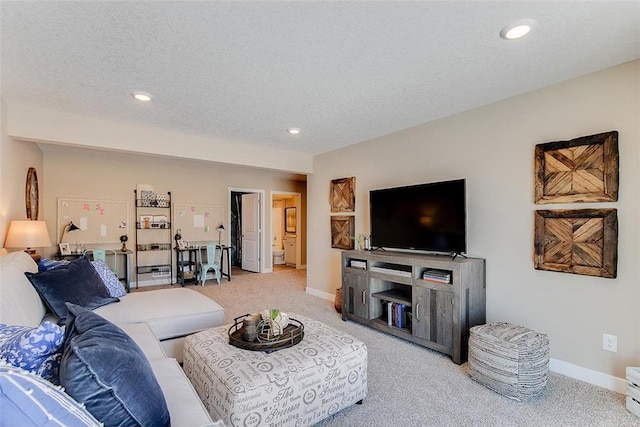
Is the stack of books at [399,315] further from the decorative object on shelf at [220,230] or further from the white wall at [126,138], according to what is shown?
the decorative object on shelf at [220,230]

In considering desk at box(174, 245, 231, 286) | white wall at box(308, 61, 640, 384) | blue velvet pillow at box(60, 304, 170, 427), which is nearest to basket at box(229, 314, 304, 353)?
blue velvet pillow at box(60, 304, 170, 427)

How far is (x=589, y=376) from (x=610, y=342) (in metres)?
0.32

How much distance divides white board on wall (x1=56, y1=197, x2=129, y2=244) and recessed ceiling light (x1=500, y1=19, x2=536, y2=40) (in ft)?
19.8

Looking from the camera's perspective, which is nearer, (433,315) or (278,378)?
(278,378)

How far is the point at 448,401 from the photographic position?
6.98ft

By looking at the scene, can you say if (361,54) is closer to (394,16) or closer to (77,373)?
(394,16)

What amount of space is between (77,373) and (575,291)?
3139 millimetres

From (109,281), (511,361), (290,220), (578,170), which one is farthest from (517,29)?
(290,220)

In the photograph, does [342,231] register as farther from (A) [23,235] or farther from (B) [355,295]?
(A) [23,235]

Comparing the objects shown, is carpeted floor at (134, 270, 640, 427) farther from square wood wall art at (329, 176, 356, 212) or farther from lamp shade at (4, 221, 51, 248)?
lamp shade at (4, 221, 51, 248)

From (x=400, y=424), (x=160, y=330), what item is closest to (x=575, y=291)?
(x=400, y=424)

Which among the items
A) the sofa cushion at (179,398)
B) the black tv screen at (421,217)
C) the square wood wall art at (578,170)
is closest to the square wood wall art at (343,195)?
the black tv screen at (421,217)

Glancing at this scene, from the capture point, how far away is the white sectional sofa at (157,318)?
1346 mm

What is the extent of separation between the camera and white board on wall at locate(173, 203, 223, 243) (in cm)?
611
